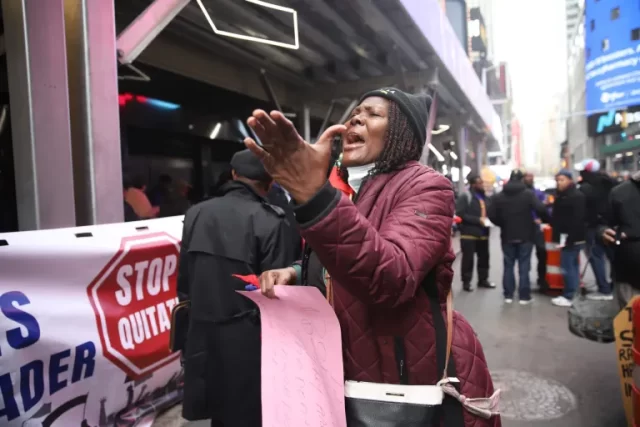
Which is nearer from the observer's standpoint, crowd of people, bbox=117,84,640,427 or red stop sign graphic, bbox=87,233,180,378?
crowd of people, bbox=117,84,640,427

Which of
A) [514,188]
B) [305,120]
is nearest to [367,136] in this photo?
[514,188]

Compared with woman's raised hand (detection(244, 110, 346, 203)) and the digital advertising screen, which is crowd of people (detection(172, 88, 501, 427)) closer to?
woman's raised hand (detection(244, 110, 346, 203))

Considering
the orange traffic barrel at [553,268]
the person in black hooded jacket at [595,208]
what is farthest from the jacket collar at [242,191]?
the orange traffic barrel at [553,268]

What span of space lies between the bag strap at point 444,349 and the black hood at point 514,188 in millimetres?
6492

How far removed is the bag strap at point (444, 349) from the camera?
1.26 m

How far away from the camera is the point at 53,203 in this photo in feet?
10.4

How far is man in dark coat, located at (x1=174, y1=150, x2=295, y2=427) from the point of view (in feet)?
8.23

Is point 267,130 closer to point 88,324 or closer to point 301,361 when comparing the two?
point 301,361

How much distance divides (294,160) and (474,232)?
7.64 meters

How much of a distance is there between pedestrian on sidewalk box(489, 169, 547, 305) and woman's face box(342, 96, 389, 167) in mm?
6345

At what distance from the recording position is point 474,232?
8.09 m

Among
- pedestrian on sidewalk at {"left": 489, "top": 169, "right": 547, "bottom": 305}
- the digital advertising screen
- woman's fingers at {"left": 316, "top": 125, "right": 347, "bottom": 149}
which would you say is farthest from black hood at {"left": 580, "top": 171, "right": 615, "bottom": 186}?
the digital advertising screen

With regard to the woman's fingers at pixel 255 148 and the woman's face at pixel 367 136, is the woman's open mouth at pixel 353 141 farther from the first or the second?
the woman's fingers at pixel 255 148

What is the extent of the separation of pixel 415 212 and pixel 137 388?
2.94 metres
